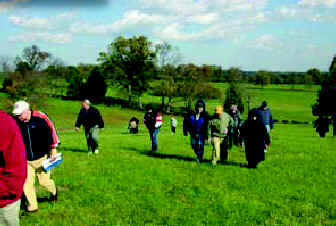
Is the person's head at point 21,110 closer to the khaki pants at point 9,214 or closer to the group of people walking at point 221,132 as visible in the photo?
the khaki pants at point 9,214

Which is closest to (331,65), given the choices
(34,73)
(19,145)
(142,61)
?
(142,61)

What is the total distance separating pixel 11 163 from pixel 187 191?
625 cm

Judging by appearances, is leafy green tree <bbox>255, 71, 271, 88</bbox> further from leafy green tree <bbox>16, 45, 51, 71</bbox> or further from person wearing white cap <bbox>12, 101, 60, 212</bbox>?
person wearing white cap <bbox>12, 101, 60, 212</bbox>

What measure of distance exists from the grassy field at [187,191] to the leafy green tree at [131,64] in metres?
68.3

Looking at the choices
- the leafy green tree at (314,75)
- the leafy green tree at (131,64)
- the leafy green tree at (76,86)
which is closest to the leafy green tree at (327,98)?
the leafy green tree at (131,64)

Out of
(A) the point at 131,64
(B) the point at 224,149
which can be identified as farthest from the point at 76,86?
(B) the point at 224,149

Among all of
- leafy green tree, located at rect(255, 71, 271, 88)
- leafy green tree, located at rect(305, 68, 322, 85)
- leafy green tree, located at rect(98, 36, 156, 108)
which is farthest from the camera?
leafy green tree, located at rect(255, 71, 271, 88)

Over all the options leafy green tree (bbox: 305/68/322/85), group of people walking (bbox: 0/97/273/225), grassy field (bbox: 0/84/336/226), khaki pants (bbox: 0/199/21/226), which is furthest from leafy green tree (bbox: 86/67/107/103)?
khaki pants (bbox: 0/199/21/226)

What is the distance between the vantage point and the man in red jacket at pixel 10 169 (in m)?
4.31

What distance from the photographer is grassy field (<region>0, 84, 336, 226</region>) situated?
26.3 feet

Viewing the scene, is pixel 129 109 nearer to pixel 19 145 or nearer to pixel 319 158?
pixel 319 158

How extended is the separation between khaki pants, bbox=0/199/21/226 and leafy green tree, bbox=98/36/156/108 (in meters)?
79.7

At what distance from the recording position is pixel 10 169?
4434 mm

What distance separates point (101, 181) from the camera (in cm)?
1114
